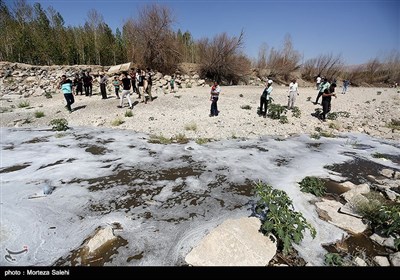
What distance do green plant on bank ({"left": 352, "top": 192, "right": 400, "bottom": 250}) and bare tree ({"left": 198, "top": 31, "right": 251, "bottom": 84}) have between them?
23.9 m

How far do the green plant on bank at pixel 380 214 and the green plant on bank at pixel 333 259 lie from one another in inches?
29.1

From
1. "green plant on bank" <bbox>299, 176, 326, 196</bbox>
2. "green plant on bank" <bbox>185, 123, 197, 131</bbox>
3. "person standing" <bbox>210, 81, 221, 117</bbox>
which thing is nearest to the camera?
"green plant on bank" <bbox>299, 176, 326, 196</bbox>

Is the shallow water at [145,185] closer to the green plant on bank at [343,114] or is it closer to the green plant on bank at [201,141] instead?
the green plant on bank at [201,141]

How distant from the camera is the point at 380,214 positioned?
3.18m

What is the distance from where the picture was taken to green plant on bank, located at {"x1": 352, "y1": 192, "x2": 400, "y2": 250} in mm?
2977

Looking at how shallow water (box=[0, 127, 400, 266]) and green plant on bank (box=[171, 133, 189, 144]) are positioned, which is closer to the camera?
shallow water (box=[0, 127, 400, 266])

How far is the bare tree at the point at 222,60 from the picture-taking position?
83.1ft

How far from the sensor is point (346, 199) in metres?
4.03

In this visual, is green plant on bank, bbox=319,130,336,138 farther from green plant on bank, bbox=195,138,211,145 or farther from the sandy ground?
green plant on bank, bbox=195,138,211,145

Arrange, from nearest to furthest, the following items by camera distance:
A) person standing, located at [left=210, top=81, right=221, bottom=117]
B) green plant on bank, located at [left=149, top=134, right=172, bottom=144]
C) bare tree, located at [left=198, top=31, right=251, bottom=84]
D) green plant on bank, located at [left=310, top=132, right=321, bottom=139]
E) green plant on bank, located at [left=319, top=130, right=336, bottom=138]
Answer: green plant on bank, located at [left=149, top=134, right=172, bottom=144]
green plant on bank, located at [left=310, top=132, right=321, bottom=139]
green plant on bank, located at [left=319, top=130, right=336, bottom=138]
person standing, located at [left=210, top=81, right=221, bottom=117]
bare tree, located at [left=198, top=31, right=251, bottom=84]

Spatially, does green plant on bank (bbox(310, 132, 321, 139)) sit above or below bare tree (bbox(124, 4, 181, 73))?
below

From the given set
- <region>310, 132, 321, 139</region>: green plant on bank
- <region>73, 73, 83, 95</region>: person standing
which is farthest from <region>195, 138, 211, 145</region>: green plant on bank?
<region>73, 73, 83, 95</region>: person standing

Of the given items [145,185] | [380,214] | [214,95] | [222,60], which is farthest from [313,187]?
[222,60]

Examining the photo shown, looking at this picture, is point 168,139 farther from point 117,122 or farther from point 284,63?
point 284,63
